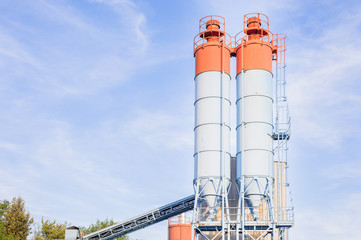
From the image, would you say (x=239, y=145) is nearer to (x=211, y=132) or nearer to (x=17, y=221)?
(x=211, y=132)

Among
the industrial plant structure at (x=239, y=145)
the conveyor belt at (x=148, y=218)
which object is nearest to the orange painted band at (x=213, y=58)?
the industrial plant structure at (x=239, y=145)

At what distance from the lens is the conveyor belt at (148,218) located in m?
41.7

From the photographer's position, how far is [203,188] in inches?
1494

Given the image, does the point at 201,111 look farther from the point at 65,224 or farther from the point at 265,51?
the point at 65,224

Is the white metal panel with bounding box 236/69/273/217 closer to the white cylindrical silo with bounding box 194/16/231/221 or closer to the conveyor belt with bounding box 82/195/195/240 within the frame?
the white cylindrical silo with bounding box 194/16/231/221

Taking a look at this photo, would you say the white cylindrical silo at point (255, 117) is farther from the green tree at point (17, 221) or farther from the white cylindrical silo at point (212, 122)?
the green tree at point (17, 221)

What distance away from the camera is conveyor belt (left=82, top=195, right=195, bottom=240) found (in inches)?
1640

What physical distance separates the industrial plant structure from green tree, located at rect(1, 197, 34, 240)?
27.4 m

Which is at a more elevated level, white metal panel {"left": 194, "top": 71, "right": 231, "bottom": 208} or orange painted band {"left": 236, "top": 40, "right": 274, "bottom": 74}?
orange painted band {"left": 236, "top": 40, "right": 274, "bottom": 74}

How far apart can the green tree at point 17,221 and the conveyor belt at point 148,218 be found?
20.8 meters

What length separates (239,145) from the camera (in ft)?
128

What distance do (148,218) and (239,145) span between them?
11.1 meters

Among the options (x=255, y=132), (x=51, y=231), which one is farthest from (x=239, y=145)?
(x=51, y=231)

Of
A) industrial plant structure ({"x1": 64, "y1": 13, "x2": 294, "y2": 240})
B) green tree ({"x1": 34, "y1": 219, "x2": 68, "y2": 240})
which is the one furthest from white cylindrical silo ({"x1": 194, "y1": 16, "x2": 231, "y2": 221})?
green tree ({"x1": 34, "y1": 219, "x2": 68, "y2": 240})
